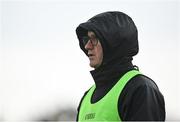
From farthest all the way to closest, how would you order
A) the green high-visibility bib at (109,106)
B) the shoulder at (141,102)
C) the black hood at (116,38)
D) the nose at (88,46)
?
the nose at (88,46) → the black hood at (116,38) → the green high-visibility bib at (109,106) → the shoulder at (141,102)

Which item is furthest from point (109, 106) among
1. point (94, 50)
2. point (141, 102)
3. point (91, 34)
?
point (91, 34)

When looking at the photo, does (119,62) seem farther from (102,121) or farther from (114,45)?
(102,121)

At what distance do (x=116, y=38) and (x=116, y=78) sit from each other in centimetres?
30

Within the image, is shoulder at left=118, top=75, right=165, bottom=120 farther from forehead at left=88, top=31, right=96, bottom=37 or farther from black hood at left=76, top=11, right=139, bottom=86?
forehead at left=88, top=31, right=96, bottom=37

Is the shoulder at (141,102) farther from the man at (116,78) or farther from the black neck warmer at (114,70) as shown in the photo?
the black neck warmer at (114,70)

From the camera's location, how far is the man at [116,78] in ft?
16.3

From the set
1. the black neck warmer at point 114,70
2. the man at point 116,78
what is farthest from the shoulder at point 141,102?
the black neck warmer at point 114,70

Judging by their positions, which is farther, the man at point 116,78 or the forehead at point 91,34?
the forehead at point 91,34

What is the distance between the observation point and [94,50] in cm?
540

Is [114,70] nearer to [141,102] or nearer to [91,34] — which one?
[91,34]

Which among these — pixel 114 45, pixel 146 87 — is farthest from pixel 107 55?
pixel 146 87

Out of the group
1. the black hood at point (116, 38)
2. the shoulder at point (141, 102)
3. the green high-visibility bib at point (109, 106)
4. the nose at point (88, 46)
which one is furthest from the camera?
the nose at point (88, 46)

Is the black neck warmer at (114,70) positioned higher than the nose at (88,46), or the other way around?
the nose at (88,46)

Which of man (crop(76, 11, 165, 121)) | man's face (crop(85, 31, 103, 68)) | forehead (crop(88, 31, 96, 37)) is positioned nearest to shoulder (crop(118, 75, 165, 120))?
man (crop(76, 11, 165, 121))
